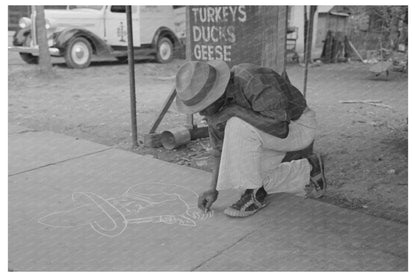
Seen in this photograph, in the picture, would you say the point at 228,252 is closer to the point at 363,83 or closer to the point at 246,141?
the point at 246,141

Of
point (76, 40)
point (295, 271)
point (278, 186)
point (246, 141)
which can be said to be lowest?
point (295, 271)

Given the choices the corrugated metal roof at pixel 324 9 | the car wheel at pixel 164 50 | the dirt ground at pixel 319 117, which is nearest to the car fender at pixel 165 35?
the car wheel at pixel 164 50

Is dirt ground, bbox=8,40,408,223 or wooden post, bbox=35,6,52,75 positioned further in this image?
wooden post, bbox=35,6,52,75

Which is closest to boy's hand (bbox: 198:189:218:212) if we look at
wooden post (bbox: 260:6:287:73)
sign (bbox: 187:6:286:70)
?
wooden post (bbox: 260:6:287:73)

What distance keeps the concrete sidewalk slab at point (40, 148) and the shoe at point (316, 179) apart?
2.08 metres

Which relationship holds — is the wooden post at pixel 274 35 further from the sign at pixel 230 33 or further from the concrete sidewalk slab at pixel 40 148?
the concrete sidewalk slab at pixel 40 148

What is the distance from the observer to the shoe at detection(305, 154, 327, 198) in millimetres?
3014

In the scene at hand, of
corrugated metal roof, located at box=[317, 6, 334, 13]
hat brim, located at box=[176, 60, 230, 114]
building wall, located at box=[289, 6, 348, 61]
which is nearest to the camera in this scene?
hat brim, located at box=[176, 60, 230, 114]

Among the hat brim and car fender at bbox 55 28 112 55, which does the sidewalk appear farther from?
car fender at bbox 55 28 112 55

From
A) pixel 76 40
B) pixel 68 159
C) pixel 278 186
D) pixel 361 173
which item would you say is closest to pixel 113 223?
pixel 278 186

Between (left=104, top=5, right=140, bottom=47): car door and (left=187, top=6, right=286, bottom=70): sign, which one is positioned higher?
(left=104, top=5, right=140, bottom=47): car door

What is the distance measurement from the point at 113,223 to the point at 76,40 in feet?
28.4

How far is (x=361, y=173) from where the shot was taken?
3.59 meters

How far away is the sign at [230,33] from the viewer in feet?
12.6
